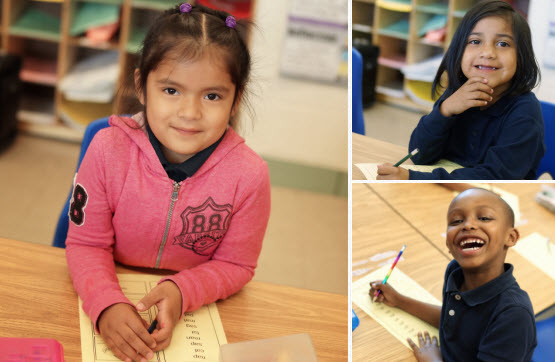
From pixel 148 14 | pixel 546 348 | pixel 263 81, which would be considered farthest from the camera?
pixel 148 14

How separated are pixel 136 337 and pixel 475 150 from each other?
0.48 meters

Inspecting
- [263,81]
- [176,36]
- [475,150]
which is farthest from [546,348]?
[263,81]

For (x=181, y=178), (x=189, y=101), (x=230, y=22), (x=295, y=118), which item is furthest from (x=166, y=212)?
(x=295, y=118)

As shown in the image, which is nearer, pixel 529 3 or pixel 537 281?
pixel 529 3

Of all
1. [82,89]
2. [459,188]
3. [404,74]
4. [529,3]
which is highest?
[529,3]

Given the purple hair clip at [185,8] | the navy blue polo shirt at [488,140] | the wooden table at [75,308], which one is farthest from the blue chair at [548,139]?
the purple hair clip at [185,8]

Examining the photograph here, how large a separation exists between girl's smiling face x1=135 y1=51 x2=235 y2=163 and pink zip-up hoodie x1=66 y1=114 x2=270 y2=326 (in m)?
0.04

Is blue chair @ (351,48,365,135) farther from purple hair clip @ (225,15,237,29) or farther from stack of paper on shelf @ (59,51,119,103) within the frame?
stack of paper on shelf @ (59,51,119,103)

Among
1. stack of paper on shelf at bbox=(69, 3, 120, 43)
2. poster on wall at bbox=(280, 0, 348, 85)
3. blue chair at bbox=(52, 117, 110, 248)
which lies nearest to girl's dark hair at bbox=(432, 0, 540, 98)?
blue chair at bbox=(52, 117, 110, 248)

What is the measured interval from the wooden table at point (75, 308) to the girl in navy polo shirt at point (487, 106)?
0.34m

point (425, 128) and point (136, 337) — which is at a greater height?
point (425, 128)

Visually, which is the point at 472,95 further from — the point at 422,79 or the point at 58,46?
the point at 58,46

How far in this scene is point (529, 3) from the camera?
0.59 meters

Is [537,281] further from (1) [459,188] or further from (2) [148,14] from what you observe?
(2) [148,14]
